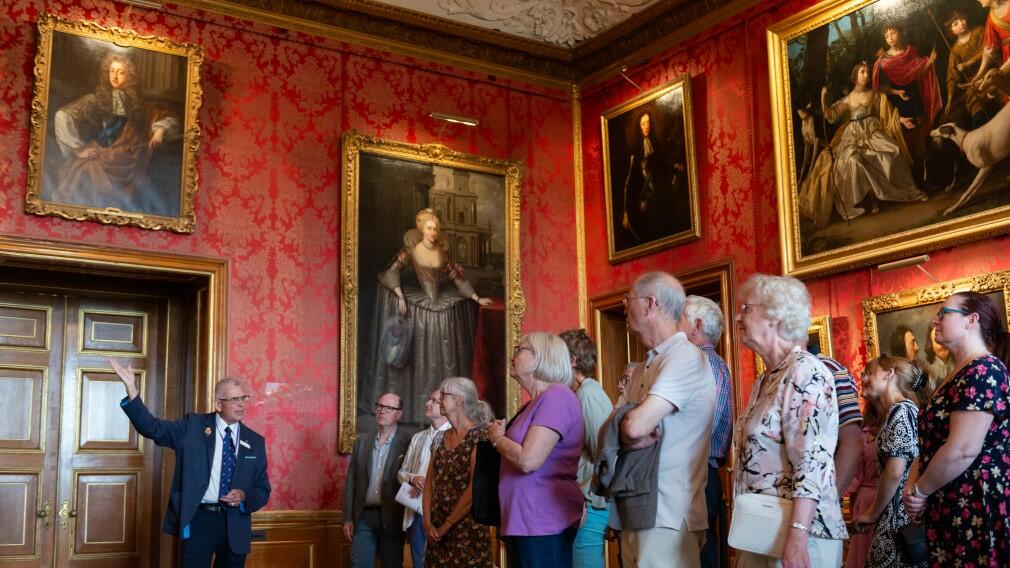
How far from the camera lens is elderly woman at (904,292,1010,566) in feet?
12.5

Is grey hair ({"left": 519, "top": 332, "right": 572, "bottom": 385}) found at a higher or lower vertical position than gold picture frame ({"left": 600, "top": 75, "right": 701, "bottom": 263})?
lower

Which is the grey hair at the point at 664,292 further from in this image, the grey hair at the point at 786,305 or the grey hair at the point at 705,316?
the grey hair at the point at 705,316

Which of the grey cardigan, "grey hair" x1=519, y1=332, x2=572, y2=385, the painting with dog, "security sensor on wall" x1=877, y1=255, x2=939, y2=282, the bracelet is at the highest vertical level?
the painting with dog

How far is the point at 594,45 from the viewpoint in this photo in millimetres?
11016

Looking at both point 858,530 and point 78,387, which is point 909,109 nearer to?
point 858,530

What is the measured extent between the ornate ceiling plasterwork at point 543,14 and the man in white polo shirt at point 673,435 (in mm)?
6892

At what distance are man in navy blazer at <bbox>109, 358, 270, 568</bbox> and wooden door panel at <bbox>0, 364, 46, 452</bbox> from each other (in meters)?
2.05

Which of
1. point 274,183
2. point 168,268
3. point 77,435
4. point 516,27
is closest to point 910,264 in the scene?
point 516,27

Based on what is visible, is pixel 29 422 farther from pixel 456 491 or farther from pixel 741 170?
pixel 741 170

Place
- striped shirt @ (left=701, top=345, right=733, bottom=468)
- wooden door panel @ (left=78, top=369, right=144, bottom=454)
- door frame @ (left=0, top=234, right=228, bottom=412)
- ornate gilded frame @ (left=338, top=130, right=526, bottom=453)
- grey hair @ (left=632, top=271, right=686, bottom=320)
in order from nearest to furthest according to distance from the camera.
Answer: grey hair @ (left=632, top=271, right=686, bottom=320), striped shirt @ (left=701, top=345, right=733, bottom=468), door frame @ (left=0, top=234, right=228, bottom=412), wooden door panel @ (left=78, top=369, right=144, bottom=454), ornate gilded frame @ (left=338, top=130, right=526, bottom=453)

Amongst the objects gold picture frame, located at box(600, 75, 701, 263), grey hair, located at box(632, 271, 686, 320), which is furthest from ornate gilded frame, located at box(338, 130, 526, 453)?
grey hair, located at box(632, 271, 686, 320)

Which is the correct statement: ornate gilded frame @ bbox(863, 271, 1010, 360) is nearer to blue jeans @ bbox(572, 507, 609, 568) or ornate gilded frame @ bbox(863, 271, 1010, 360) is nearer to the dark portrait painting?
the dark portrait painting

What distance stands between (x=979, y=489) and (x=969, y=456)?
14 cm

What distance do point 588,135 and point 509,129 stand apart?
89 cm
